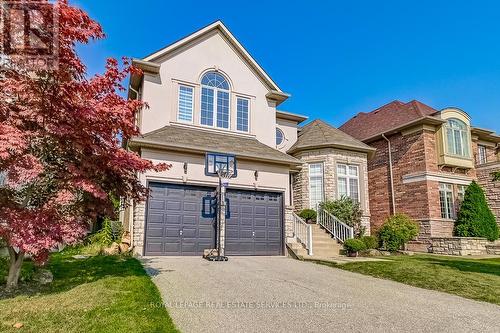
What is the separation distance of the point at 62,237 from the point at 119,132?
82.5 inches

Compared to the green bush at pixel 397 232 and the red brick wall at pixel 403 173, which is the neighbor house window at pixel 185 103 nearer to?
the green bush at pixel 397 232

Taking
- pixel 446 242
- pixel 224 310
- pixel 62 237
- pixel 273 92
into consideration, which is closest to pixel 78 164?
pixel 62 237

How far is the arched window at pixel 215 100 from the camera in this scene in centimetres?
1433

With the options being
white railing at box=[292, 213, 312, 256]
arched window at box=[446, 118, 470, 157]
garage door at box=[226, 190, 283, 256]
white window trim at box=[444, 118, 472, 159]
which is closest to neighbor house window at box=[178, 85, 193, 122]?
garage door at box=[226, 190, 283, 256]

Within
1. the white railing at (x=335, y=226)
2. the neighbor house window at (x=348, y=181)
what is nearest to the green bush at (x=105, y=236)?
the white railing at (x=335, y=226)

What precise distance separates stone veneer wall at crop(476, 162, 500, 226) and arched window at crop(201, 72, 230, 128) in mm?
15382

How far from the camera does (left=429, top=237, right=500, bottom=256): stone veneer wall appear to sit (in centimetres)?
1572

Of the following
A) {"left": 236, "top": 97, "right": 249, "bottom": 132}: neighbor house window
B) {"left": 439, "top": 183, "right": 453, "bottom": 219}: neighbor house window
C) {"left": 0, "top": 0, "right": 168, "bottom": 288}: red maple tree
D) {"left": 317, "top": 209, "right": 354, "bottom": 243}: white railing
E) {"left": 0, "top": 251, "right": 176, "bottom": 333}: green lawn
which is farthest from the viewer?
{"left": 439, "top": 183, "right": 453, "bottom": 219}: neighbor house window

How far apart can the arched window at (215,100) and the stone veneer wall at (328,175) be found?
500 cm

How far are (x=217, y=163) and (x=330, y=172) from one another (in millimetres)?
6957

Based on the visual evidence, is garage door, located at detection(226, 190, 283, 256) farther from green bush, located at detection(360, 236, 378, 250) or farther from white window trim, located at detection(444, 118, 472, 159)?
white window trim, located at detection(444, 118, 472, 159)

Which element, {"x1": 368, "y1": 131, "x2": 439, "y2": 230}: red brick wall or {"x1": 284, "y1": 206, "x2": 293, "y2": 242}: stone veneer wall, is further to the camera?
{"x1": 368, "y1": 131, "x2": 439, "y2": 230}: red brick wall

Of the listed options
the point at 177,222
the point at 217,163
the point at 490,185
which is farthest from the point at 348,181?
the point at 177,222

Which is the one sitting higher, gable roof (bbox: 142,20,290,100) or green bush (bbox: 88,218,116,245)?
gable roof (bbox: 142,20,290,100)
